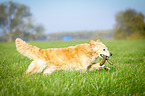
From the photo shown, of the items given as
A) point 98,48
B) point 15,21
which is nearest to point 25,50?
point 98,48

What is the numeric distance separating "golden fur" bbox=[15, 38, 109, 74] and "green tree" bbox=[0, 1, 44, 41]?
42.2 m

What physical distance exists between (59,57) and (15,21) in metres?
44.7

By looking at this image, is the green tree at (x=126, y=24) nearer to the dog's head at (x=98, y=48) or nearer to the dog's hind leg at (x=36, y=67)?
the dog's head at (x=98, y=48)

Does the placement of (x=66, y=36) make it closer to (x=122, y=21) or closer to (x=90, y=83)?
(x=122, y=21)

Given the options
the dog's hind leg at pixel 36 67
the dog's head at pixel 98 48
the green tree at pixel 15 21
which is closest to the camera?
the dog's hind leg at pixel 36 67

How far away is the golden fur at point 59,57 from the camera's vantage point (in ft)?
11.4

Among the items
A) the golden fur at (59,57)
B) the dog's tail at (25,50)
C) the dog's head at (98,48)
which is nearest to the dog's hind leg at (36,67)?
the golden fur at (59,57)

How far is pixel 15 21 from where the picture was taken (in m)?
42.9

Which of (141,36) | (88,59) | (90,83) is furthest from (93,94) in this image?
(141,36)

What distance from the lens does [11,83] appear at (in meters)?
2.80

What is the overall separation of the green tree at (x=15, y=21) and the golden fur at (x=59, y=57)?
42.2 metres

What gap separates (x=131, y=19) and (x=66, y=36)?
2508cm

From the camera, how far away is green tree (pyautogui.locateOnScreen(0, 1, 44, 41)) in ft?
135

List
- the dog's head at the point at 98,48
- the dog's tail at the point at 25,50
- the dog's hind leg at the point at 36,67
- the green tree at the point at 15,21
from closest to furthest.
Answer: the dog's hind leg at the point at 36,67 → the dog's tail at the point at 25,50 → the dog's head at the point at 98,48 → the green tree at the point at 15,21
